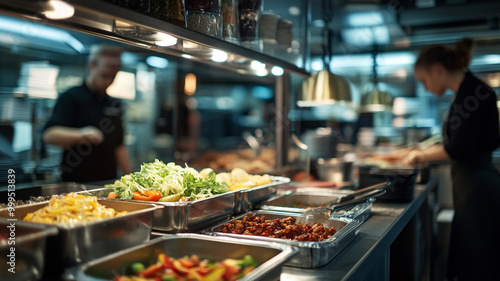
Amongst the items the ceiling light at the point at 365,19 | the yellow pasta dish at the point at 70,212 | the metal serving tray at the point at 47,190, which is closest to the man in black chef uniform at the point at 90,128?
the metal serving tray at the point at 47,190

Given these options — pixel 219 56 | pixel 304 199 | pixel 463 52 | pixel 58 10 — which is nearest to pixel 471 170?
pixel 463 52

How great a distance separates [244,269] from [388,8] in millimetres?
4299

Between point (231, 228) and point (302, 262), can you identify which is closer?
point (302, 262)

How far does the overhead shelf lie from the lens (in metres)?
1.16

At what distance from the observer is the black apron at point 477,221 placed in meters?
2.90

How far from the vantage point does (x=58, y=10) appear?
1.20m

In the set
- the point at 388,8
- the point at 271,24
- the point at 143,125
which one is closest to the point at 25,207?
the point at 271,24

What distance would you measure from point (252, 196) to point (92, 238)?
1013 millimetres

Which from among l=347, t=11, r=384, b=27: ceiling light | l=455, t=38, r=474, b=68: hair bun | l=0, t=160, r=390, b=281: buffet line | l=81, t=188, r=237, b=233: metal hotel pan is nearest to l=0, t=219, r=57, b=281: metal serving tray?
l=0, t=160, r=390, b=281: buffet line

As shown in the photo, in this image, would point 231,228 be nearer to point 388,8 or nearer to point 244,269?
point 244,269

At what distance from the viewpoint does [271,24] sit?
2.36 meters

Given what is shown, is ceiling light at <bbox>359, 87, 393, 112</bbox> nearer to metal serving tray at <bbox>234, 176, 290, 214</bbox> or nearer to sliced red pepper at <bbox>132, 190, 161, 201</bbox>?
metal serving tray at <bbox>234, 176, 290, 214</bbox>

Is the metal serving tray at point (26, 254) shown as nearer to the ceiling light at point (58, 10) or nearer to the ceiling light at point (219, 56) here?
the ceiling light at point (58, 10)

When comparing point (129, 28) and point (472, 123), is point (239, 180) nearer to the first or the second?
point (129, 28)
